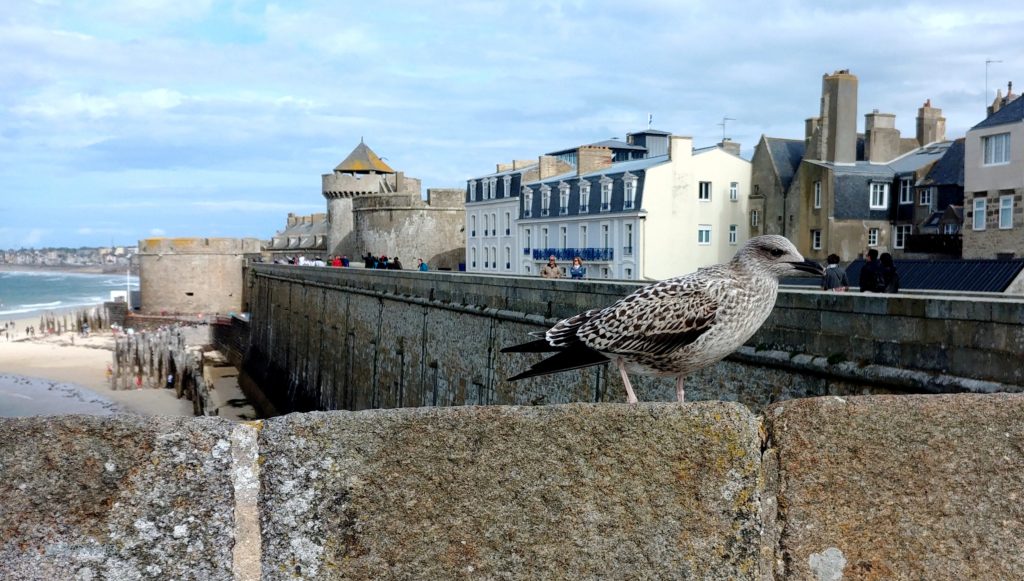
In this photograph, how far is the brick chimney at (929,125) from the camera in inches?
1763

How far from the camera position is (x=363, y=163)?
76.1m

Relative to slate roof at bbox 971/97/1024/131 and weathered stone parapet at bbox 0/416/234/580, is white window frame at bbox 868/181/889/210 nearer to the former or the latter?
slate roof at bbox 971/97/1024/131

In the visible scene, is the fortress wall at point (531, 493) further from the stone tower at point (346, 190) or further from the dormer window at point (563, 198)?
the stone tower at point (346, 190)

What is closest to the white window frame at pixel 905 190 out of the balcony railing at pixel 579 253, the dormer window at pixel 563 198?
the balcony railing at pixel 579 253

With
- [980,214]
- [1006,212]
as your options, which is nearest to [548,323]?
[1006,212]

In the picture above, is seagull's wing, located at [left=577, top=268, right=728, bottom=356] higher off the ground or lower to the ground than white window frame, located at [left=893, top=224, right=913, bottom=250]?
lower

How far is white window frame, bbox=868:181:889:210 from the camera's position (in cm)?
4047

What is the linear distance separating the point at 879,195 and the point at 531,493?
42299mm

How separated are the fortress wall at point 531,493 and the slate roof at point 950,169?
3903cm

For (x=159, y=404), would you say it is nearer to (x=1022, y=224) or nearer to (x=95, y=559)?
(x=1022, y=224)

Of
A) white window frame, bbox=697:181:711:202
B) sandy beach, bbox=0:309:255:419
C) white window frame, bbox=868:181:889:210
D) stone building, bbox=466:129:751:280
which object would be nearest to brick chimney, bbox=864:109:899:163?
white window frame, bbox=868:181:889:210

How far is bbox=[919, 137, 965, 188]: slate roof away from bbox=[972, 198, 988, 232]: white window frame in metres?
5.83

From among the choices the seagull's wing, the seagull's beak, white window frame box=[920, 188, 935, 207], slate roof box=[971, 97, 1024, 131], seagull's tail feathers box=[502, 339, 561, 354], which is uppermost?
slate roof box=[971, 97, 1024, 131]

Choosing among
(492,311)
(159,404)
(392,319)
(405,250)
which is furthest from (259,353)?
(492,311)
